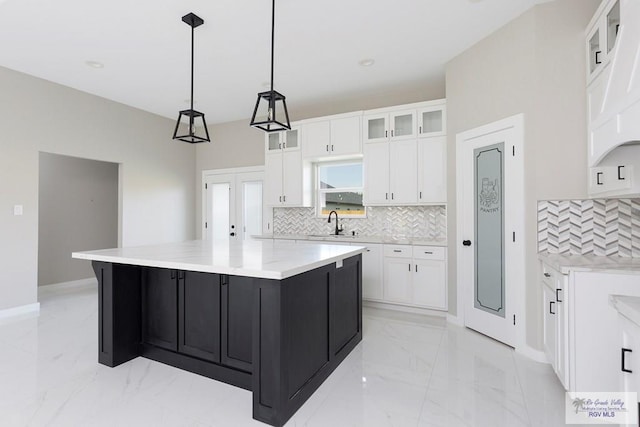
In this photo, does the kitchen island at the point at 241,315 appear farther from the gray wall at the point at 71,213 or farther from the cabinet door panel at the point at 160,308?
the gray wall at the point at 71,213

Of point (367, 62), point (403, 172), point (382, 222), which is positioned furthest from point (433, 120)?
point (382, 222)

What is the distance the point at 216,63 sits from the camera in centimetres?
Answer: 388

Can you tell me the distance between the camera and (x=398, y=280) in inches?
163

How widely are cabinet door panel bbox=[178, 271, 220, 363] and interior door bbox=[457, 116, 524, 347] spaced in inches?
102

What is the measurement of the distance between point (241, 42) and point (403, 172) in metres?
2.46

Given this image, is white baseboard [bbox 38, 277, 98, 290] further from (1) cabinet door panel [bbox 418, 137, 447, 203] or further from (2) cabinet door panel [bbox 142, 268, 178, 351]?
(1) cabinet door panel [bbox 418, 137, 447, 203]

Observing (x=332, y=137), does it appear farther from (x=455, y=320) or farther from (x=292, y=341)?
(x=292, y=341)

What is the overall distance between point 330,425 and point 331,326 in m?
0.74

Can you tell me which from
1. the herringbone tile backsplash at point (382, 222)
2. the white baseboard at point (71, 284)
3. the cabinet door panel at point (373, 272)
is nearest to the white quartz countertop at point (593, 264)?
the herringbone tile backsplash at point (382, 222)

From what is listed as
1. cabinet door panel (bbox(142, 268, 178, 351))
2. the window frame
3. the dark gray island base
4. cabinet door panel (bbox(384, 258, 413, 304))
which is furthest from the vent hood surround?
the window frame

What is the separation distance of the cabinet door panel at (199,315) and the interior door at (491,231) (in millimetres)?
2598

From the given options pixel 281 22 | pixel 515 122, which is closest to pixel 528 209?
pixel 515 122

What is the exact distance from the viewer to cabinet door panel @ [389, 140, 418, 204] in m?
4.21

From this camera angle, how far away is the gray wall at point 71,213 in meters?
5.24
